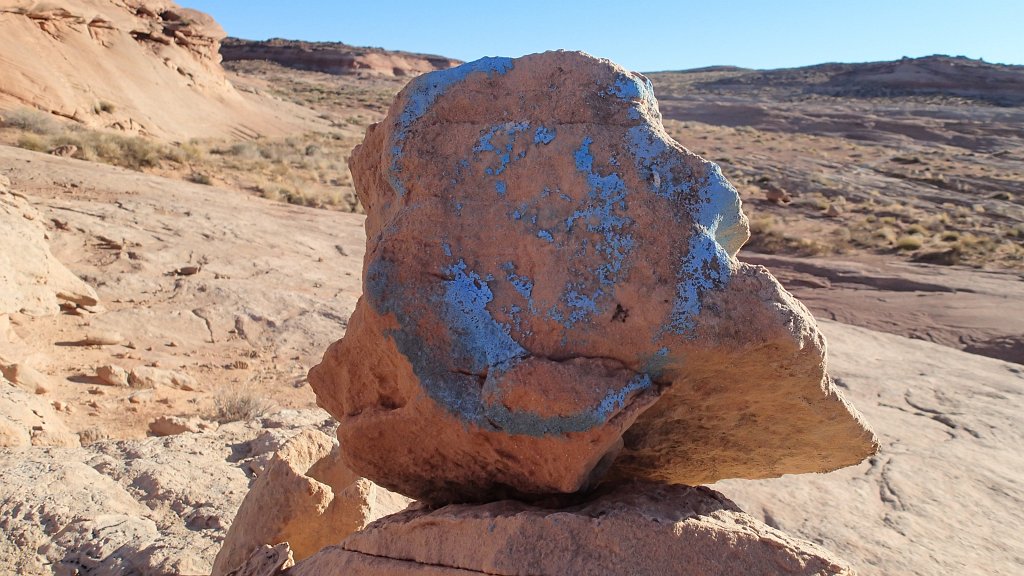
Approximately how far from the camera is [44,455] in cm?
364

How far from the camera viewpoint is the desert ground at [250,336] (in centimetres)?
361

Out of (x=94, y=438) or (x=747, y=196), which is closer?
(x=94, y=438)

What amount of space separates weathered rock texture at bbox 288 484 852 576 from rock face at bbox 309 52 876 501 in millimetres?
120

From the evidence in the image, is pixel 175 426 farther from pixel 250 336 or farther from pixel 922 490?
pixel 922 490

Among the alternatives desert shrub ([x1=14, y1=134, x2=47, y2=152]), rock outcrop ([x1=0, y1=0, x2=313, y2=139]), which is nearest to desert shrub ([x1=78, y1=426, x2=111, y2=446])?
desert shrub ([x1=14, y1=134, x2=47, y2=152])

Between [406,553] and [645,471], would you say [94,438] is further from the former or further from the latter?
[645,471]

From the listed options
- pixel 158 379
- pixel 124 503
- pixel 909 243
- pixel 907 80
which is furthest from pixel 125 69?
pixel 907 80

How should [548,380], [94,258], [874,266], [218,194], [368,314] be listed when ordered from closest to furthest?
[548,380] < [368,314] < [94,258] < [218,194] < [874,266]

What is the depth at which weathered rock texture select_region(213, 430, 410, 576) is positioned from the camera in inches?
112

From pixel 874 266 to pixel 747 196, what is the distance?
705cm

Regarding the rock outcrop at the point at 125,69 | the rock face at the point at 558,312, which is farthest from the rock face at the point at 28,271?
the rock outcrop at the point at 125,69

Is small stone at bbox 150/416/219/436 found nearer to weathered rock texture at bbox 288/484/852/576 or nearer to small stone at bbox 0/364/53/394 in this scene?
small stone at bbox 0/364/53/394

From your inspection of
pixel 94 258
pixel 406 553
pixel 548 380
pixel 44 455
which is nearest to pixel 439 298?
pixel 548 380

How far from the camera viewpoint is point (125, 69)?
778 inches
